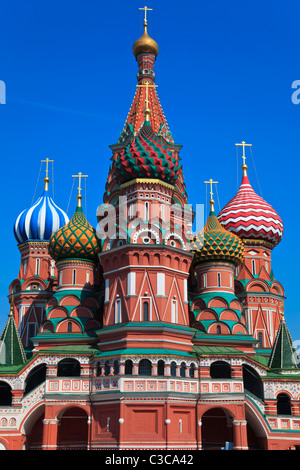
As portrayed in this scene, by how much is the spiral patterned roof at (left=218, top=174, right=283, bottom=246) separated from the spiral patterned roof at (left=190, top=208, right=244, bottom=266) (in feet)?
13.6

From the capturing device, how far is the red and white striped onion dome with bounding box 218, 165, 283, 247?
→ 33.6 m

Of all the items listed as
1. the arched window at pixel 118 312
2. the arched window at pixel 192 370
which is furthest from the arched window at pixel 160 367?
the arched window at pixel 118 312

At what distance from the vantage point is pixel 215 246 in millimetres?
28859

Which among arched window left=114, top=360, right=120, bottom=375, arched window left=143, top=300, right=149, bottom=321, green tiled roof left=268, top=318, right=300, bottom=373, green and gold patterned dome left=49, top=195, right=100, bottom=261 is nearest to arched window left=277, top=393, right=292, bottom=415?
green tiled roof left=268, top=318, right=300, bottom=373

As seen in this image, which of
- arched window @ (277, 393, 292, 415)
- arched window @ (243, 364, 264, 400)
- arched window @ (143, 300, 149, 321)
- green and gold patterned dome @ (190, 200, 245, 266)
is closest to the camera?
arched window @ (143, 300, 149, 321)

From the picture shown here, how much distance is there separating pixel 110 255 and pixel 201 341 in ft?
17.9

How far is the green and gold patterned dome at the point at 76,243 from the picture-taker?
2900cm

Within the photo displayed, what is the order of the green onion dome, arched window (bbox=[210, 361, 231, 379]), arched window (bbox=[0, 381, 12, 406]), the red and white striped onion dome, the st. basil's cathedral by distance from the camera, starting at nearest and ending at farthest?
the st. basil's cathedral, the green onion dome, arched window (bbox=[210, 361, 231, 379]), arched window (bbox=[0, 381, 12, 406]), the red and white striped onion dome

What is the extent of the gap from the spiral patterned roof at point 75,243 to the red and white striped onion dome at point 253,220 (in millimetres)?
8475

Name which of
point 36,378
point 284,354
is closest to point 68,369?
point 36,378

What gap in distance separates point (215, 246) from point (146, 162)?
17.3 feet

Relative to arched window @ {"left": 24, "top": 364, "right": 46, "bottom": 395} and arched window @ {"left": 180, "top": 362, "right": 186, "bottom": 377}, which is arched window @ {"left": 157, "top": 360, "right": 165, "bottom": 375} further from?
arched window @ {"left": 24, "top": 364, "right": 46, "bottom": 395}

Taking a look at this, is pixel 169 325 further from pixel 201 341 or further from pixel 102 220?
pixel 102 220

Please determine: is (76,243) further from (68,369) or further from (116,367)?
(116,367)
